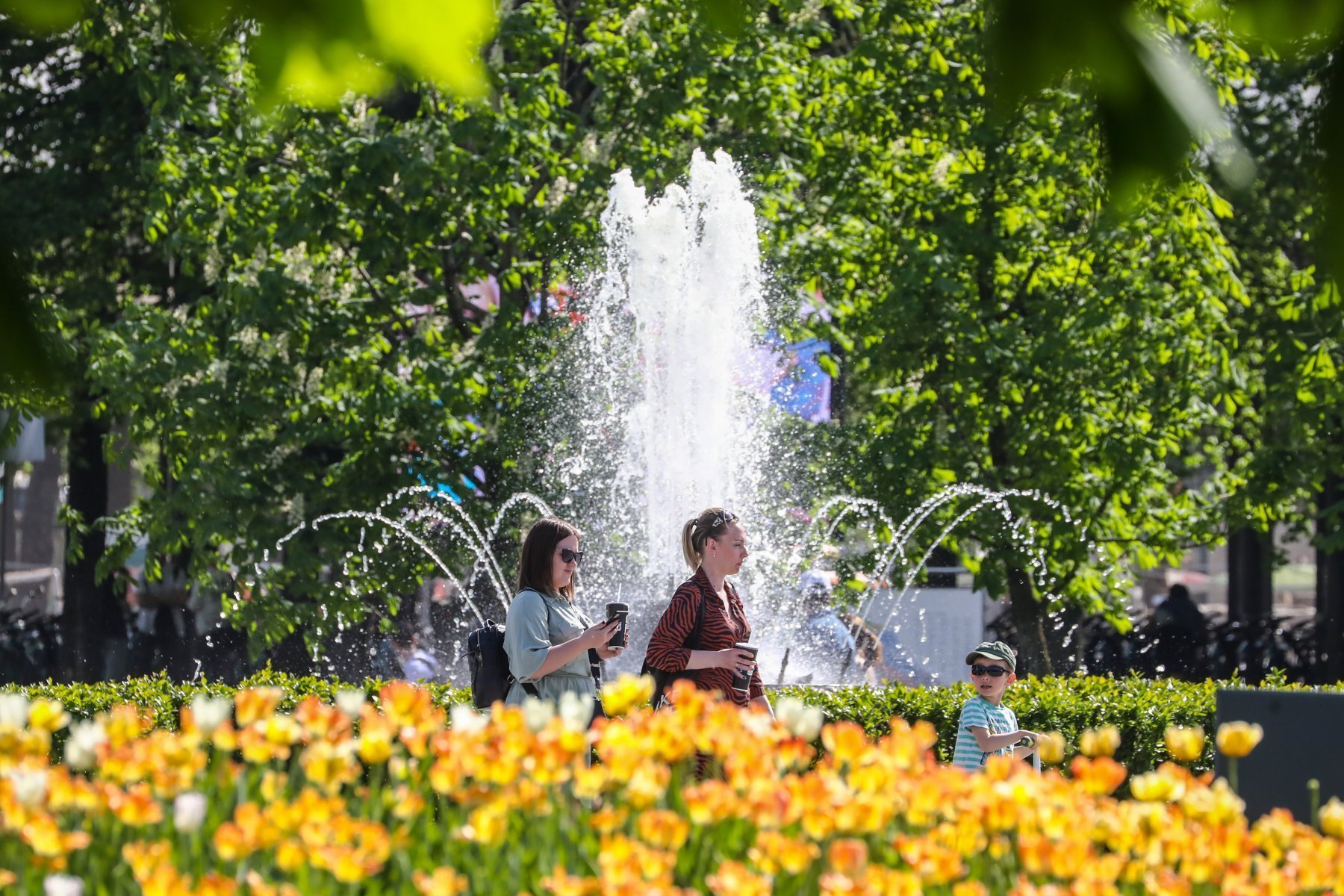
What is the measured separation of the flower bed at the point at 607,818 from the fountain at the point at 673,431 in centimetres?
916

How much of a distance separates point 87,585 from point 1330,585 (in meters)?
15.1

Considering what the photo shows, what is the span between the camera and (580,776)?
11.0 ft

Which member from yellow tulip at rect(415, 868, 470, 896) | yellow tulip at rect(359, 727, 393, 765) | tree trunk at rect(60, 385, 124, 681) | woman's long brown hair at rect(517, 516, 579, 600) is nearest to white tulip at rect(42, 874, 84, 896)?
yellow tulip at rect(415, 868, 470, 896)

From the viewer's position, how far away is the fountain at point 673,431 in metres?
13.0

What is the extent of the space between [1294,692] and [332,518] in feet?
30.8

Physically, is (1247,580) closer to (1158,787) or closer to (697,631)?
(697,631)

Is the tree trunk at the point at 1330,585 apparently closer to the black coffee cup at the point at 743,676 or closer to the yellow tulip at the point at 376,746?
the black coffee cup at the point at 743,676

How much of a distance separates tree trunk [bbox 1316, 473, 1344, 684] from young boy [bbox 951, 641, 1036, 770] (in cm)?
884

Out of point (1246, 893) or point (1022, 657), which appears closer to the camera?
point (1246, 893)

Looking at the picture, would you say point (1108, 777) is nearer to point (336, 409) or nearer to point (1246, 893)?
point (1246, 893)

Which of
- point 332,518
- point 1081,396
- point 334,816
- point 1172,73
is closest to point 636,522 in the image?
point 332,518

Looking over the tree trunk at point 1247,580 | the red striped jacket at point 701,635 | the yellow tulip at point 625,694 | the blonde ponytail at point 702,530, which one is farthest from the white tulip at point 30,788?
the tree trunk at point 1247,580

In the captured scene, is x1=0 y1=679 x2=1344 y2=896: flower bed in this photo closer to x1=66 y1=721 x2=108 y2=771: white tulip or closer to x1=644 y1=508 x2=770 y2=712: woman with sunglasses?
x1=66 y1=721 x2=108 y2=771: white tulip

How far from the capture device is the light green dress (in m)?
5.80
